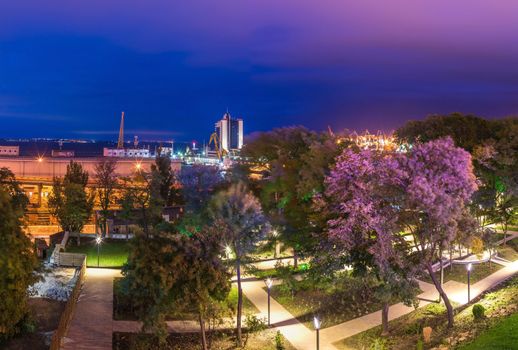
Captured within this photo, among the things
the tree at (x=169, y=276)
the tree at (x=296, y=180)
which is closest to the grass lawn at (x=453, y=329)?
the tree at (x=296, y=180)

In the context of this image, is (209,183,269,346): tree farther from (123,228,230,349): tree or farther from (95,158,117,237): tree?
(95,158,117,237): tree

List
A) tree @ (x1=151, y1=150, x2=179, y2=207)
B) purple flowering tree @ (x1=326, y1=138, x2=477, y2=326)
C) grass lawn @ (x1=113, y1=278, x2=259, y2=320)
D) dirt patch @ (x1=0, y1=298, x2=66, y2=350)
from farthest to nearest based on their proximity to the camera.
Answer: tree @ (x1=151, y1=150, x2=179, y2=207) < grass lawn @ (x1=113, y1=278, x2=259, y2=320) < dirt patch @ (x1=0, y1=298, x2=66, y2=350) < purple flowering tree @ (x1=326, y1=138, x2=477, y2=326)

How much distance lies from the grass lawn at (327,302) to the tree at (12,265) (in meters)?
10.3

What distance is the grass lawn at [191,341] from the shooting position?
57.5 ft

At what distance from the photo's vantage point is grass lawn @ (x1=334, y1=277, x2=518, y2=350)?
15039 millimetres

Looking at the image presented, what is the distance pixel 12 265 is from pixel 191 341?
6885 mm

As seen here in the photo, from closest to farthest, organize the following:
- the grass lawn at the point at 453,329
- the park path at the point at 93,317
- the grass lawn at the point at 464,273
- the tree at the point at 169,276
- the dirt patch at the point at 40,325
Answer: the tree at the point at 169,276 → the grass lawn at the point at 453,329 → the dirt patch at the point at 40,325 → the park path at the point at 93,317 → the grass lawn at the point at 464,273

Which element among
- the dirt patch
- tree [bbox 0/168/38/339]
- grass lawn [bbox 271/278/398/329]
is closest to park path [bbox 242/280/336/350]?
grass lawn [bbox 271/278/398/329]

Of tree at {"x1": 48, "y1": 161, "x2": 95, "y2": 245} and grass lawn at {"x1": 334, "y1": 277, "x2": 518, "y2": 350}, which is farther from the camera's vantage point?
tree at {"x1": 48, "y1": 161, "x2": 95, "y2": 245}

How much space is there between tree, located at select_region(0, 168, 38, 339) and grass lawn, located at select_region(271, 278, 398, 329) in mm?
10305

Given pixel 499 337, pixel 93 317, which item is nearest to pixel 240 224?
pixel 93 317

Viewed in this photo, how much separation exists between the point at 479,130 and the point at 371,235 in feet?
72.3

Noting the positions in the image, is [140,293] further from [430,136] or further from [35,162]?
[35,162]

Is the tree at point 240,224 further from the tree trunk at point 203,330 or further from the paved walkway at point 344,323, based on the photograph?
the paved walkway at point 344,323
